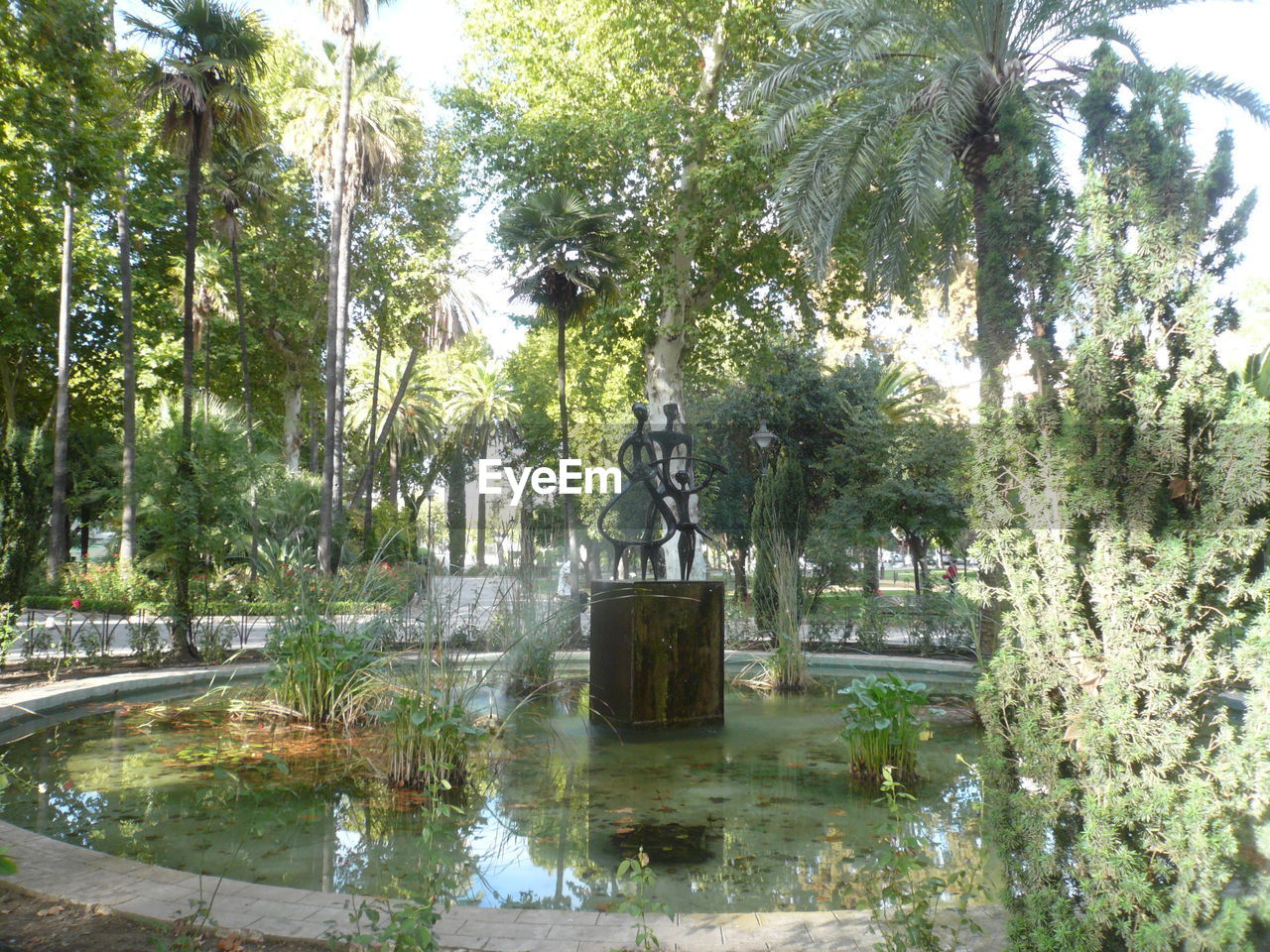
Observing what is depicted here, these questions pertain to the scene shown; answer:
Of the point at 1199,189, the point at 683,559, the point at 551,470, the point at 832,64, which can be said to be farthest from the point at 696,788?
the point at 551,470

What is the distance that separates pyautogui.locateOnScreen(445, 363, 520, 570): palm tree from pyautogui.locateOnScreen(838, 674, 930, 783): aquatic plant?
124ft

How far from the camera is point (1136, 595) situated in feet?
8.22

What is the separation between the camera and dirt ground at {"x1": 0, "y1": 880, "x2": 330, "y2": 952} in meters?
2.97

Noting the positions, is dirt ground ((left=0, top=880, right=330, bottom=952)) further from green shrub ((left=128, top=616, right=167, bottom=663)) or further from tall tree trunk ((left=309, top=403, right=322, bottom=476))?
tall tree trunk ((left=309, top=403, right=322, bottom=476))

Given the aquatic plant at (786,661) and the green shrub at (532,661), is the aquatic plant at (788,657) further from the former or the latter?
the green shrub at (532,661)

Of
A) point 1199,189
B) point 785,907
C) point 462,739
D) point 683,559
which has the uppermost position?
point 1199,189

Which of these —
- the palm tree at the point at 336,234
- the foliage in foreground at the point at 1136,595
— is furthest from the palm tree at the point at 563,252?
the foliage in foreground at the point at 1136,595

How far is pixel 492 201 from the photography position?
19.7 meters

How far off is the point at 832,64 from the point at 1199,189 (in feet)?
35.6

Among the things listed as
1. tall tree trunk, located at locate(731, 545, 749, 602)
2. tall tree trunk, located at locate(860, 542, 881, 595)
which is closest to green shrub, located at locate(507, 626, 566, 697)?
tall tree trunk, located at locate(731, 545, 749, 602)

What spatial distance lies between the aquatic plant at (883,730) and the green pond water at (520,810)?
17 centimetres

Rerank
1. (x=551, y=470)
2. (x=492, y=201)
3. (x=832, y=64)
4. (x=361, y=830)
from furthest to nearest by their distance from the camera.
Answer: (x=551, y=470) < (x=492, y=201) < (x=832, y=64) < (x=361, y=830)

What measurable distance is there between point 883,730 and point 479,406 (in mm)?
39670

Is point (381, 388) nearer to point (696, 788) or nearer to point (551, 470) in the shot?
point (551, 470)
